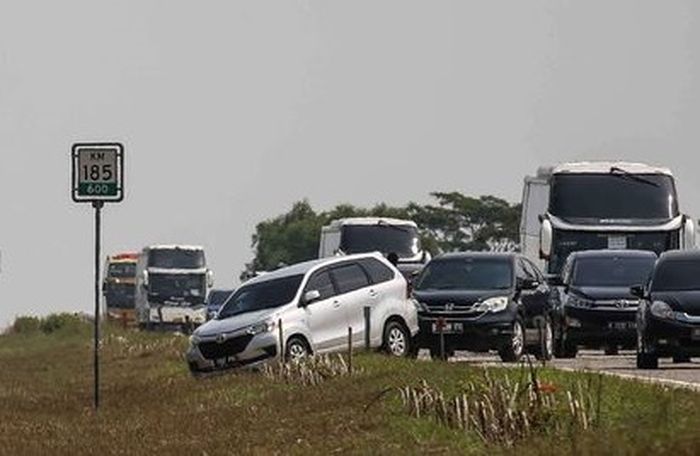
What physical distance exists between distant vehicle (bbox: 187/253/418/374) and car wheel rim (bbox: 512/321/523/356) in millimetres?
1503

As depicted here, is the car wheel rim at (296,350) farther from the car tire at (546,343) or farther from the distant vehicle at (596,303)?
the distant vehicle at (596,303)

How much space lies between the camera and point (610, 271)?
44.1m

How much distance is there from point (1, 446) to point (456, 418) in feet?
15.2

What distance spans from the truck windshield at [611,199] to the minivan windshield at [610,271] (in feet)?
15.2

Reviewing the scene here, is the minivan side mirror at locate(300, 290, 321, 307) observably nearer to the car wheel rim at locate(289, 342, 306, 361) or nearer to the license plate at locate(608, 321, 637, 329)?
the car wheel rim at locate(289, 342, 306, 361)

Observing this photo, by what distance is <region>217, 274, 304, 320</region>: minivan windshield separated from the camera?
120 feet

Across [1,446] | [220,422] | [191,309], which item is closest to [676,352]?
[220,422]

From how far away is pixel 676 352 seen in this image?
3491cm

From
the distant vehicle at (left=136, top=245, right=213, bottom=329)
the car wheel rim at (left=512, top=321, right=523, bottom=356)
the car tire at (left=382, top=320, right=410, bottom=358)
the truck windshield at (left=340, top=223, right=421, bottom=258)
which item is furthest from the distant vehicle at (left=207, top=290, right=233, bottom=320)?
the car tire at (left=382, top=320, right=410, bottom=358)

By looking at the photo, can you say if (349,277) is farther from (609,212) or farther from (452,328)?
(609,212)

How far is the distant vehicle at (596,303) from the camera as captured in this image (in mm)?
42500

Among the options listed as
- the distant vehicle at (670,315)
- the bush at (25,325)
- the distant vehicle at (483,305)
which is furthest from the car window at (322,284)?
the bush at (25,325)

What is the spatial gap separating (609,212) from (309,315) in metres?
14.4

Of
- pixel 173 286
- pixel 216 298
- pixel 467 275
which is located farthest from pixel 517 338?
pixel 173 286
